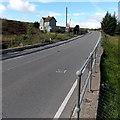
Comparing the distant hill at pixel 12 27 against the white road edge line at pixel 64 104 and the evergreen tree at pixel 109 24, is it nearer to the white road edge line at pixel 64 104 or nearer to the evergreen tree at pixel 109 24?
the evergreen tree at pixel 109 24

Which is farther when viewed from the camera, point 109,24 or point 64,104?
point 109,24

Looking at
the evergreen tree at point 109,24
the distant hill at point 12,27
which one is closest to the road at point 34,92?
the distant hill at point 12,27

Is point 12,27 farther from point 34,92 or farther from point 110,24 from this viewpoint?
point 34,92

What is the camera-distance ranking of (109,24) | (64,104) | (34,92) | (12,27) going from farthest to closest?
1. (109,24)
2. (12,27)
3. (34,92)
4. (64,104)

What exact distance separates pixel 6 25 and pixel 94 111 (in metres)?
56.9

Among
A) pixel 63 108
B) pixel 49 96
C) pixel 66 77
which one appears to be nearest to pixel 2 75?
pixel 66 77

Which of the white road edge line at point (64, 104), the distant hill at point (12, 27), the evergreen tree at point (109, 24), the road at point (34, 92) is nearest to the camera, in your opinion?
the white road edge line at point (64, 104)

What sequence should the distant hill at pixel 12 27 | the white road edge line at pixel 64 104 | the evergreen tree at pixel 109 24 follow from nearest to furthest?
the white road edge line at pixel 64 104 → the distant hill at pixel 12 27 → the evergreen tree at pixel 109 24

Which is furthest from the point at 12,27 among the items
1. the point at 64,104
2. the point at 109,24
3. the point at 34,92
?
the point at 64,104

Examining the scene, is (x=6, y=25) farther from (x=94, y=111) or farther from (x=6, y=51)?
(x=94, y=111)

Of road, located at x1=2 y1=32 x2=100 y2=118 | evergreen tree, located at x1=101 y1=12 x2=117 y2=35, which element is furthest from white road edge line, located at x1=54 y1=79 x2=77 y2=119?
evergreen tree, located at x1=101 y1=12 x2=117 y2=35

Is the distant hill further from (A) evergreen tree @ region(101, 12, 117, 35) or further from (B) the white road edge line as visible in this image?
(B) the white road edge line

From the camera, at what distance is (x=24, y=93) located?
7.78 metres

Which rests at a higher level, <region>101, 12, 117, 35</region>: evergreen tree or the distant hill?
<region>101, 12, 117, 35</region>: evergreen tree
